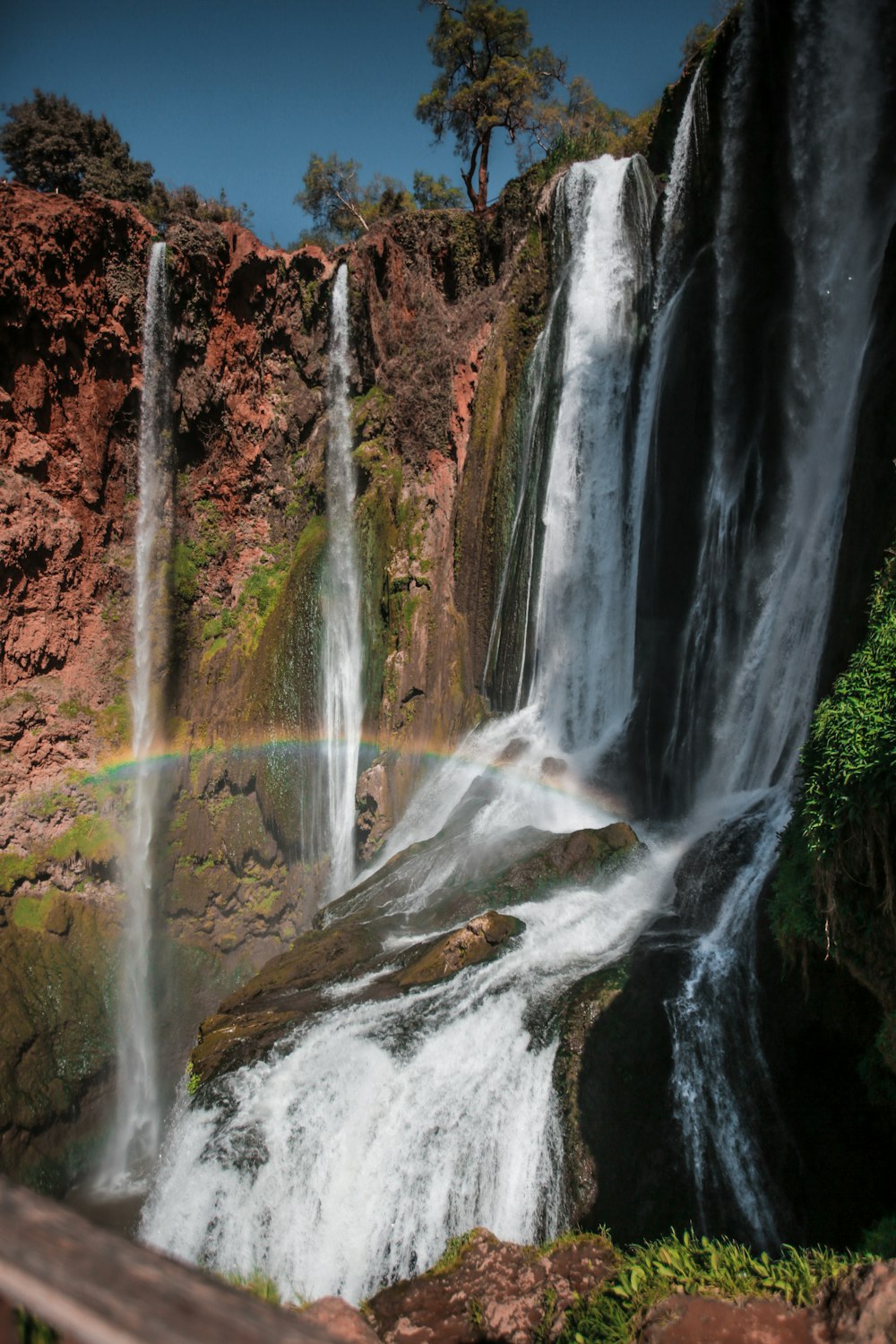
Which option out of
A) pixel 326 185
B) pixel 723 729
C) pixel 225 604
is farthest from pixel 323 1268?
pixel 326 185

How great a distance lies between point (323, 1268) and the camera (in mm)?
5324

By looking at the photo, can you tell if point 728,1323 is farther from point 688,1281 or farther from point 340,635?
point 340,635

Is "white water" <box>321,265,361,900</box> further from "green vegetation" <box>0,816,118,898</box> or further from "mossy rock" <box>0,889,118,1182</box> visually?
"mossy rock" <box>0,889,118,1182</box>

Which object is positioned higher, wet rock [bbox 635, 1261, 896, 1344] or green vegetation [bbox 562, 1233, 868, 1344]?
wet rock [bbox 635, 1261, 896, 1344]

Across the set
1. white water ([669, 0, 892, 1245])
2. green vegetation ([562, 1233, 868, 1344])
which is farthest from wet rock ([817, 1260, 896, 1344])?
white water ([669, 0, 892, 1245])

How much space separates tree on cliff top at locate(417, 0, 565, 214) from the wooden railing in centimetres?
2332

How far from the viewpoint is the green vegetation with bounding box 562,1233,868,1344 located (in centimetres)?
331

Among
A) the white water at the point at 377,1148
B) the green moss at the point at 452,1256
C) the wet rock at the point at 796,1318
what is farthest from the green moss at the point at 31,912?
the wet rock at the point at 796,1318

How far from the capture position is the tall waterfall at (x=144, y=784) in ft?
43.0

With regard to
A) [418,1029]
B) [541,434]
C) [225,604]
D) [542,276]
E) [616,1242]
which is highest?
[542,276]

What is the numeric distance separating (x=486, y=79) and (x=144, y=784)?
19.7m

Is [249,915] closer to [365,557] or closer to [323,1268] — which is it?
[365,557]

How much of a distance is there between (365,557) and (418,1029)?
10.9 m

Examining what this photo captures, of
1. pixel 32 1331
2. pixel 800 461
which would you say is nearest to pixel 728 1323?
pixel 32 1331
